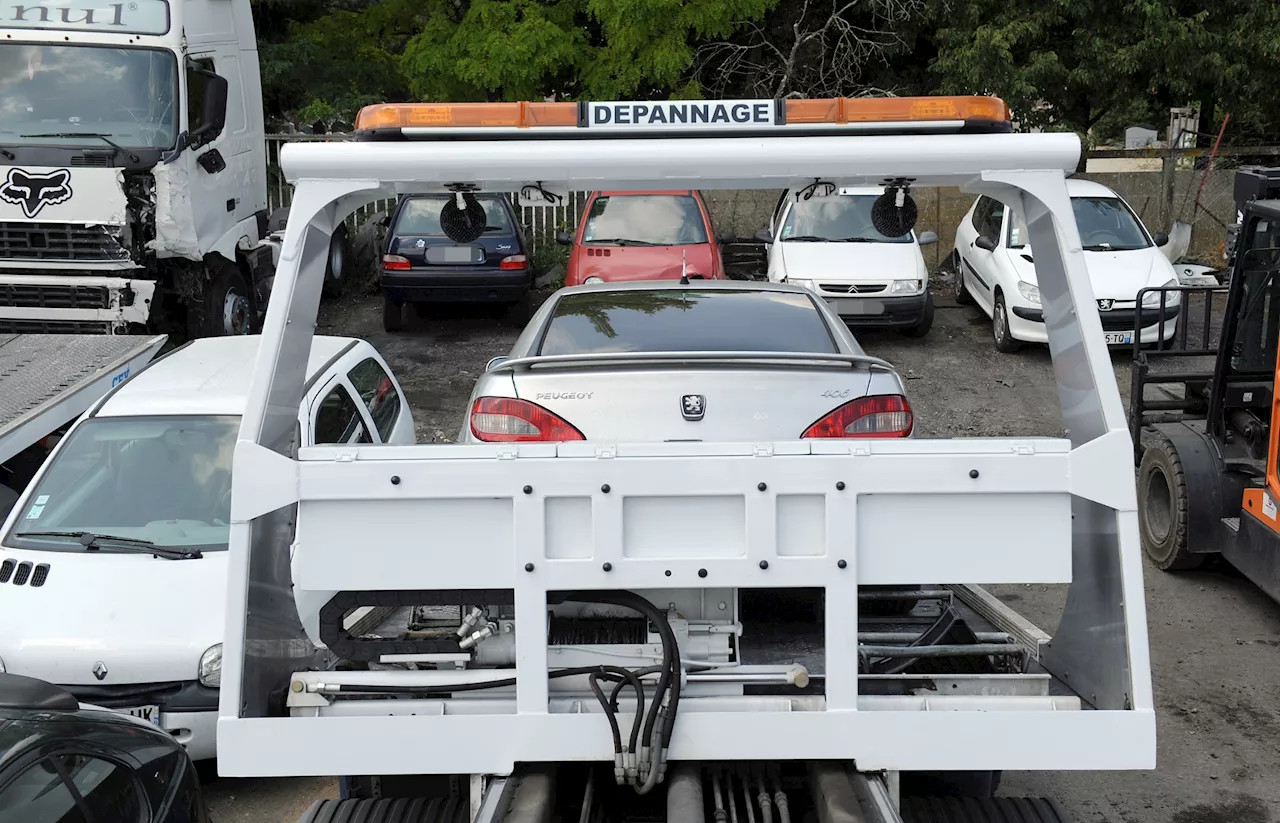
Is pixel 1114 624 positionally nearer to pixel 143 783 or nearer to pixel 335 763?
pixel 335 763

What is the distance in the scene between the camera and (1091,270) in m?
14.3

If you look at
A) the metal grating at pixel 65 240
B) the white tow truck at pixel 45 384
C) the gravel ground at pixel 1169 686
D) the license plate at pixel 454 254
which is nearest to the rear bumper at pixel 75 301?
the metal grating at pixel 65 240

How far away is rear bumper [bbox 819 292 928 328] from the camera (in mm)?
14406

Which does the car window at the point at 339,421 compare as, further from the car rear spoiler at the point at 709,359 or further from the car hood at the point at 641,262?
the car hood at the point at 641,262

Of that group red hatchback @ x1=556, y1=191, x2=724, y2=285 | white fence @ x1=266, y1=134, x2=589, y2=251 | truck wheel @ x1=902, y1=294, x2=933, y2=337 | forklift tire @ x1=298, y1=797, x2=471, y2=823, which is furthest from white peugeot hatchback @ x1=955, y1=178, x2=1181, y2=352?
forklift tire @ x1=298, y1=797, x2=471, y2=823

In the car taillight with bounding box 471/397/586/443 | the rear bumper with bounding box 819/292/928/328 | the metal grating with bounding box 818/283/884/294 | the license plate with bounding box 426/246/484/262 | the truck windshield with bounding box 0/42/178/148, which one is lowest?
the rear bumper with bounding box 819/292/928/328

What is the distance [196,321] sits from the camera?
1285 cm

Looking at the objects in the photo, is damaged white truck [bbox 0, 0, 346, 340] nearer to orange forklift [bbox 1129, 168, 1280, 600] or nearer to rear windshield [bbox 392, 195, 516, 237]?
rear windshield [bbox 392, 195, 516, 237]

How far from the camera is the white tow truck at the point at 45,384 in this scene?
778 centimetres

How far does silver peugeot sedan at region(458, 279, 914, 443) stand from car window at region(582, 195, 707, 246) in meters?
9.31

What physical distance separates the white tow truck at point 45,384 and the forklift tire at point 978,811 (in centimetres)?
583

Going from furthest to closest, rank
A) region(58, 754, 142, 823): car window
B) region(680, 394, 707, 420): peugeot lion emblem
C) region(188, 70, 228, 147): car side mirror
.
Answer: region(188, 70, 228, 147): car side mirror, region(680, 394, 707, 420): peugeot lion emblem, region(58, 754, 142, 823): car window

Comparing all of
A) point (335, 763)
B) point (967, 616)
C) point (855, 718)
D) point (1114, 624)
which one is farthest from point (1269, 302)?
point (335, 763)

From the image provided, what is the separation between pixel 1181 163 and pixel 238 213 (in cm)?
1344
